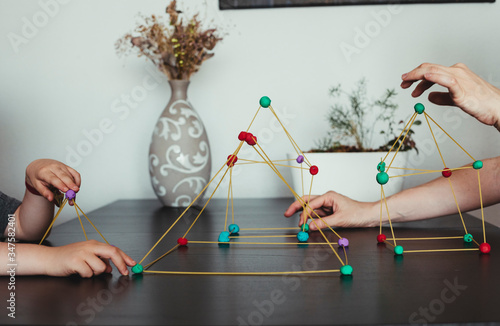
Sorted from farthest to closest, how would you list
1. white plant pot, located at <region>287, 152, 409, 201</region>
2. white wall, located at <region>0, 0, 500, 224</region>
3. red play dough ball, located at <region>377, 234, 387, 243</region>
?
1. white wall, located at <region>0, 0, 500, 224</region>
2. white plant pot, located at <region>287, 152, 409, 201</region>
3. red play dough ball, located at <region>377, 234, 387, 243</region>

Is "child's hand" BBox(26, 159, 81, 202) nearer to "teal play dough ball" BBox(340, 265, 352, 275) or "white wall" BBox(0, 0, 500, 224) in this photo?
"teal play dough ball" BBox(340, 265, 352, 275)

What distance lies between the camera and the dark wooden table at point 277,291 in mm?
528

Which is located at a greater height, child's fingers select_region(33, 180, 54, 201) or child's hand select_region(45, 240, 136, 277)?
child's fingers select_region(33, 180, 54, 201)

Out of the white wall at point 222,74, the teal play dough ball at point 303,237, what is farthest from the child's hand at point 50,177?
the white wall at point 222,74

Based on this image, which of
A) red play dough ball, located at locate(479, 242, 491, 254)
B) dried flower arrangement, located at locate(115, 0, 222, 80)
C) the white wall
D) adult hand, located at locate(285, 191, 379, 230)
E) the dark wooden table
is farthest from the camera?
the white wall

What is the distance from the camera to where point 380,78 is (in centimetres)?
172

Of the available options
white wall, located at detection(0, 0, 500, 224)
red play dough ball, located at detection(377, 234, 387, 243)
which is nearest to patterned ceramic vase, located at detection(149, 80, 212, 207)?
white wall, located at detection(0, 0, 500, 224)

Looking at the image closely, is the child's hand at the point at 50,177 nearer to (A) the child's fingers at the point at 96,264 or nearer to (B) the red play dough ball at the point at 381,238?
(A) the child's fingers at the point at 96,264

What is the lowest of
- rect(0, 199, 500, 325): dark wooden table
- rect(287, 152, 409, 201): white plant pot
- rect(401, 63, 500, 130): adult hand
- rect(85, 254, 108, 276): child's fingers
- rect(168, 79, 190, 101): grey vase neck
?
rect(0, 199, 500, 325): dark wooden table

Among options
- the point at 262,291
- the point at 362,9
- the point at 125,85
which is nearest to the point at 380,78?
the point at 362,9

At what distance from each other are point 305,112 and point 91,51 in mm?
797

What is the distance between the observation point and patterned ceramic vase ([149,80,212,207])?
1.48 metres

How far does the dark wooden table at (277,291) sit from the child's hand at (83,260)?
1 cm

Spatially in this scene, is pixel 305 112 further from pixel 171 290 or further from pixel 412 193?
pixel 171 290
